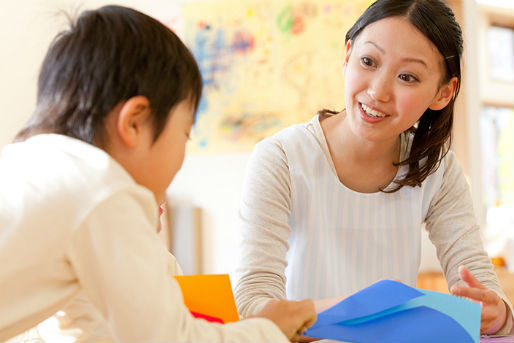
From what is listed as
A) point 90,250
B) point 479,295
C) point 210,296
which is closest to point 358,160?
point 479,295

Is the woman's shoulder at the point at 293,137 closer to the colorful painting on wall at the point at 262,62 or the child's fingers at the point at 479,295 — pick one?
the child's fingers at the point at 479,295

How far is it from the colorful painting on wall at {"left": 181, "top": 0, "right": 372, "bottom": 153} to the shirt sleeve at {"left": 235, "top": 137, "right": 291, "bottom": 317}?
2.36 meters

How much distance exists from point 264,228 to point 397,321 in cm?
39

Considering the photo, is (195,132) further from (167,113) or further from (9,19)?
(167,113)

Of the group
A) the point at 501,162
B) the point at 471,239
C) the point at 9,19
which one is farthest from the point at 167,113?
the point at 501,162

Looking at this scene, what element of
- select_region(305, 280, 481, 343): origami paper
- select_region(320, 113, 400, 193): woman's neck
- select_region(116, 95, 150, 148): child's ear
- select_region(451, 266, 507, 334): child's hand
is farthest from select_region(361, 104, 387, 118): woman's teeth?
select_region(116, 95, 150, 148): child's ear

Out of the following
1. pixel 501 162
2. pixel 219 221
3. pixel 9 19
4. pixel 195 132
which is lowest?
pixel 219 221

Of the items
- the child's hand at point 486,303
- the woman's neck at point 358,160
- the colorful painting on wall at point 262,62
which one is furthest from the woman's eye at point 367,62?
the colorful painting on wall at point 262,62

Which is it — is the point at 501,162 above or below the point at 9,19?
below

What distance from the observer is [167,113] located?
2.37ft

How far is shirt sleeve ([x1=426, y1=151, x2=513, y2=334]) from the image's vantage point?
115cm

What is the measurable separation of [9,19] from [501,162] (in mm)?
3347

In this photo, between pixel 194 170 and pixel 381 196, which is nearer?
pixel 381 196

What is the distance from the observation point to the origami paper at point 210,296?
0.85 metres
